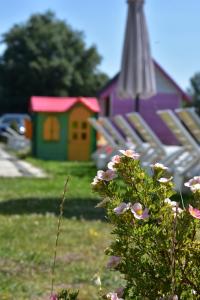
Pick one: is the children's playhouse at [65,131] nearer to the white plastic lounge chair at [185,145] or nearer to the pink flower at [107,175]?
the white plastic lounge chair at [185,145]

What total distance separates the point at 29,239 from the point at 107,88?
702 inches

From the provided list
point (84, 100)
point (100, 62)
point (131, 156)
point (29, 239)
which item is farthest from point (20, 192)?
point (100, 62)

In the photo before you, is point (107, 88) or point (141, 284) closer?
point (141, 284)

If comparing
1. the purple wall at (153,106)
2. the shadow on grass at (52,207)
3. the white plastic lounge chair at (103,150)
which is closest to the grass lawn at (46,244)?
the shadow on grass at (52,207)

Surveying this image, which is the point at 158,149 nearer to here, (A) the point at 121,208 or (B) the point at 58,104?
(B) the point at 58,104

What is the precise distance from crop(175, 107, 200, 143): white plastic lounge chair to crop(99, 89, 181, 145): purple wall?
1281cm

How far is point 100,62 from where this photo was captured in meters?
56.7

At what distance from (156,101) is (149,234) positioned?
69.6 feet

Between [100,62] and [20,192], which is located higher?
[100,62]

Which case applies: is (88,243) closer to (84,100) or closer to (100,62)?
(84,100)

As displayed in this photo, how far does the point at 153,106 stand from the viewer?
22.8m

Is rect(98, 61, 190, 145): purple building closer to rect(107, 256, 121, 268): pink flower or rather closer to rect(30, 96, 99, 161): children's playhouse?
rect(30, 96, 99, 161): children's playhouse

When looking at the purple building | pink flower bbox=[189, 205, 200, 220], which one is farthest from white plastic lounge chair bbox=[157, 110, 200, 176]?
the purple building

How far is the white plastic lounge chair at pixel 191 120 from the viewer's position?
359 inches
